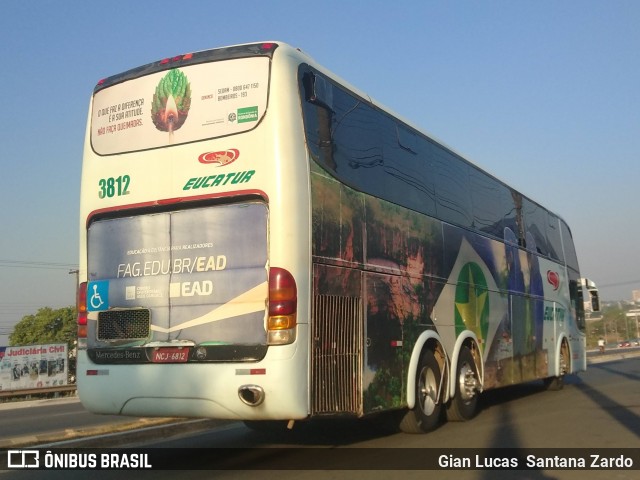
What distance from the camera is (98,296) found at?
7820 mm

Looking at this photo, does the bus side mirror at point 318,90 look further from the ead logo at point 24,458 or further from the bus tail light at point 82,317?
the ead logo at point 24,458

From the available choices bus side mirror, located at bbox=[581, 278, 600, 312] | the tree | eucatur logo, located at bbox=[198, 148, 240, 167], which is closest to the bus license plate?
eucatur logo, located at bbox=[198, 148, 240, 167]

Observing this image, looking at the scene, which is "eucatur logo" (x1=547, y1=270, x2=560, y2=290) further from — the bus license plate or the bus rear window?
the bus license plate

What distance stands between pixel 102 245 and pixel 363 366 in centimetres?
322

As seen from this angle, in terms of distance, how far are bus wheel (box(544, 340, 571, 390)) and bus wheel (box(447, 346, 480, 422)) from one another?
5.99 metres

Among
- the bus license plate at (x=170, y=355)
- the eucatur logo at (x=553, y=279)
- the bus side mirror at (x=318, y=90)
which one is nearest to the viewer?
the bus license plate at (x=170, y=355)

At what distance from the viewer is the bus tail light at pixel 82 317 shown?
791cm

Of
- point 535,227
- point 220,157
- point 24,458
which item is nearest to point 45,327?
point 535,227

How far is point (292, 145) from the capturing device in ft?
22.6

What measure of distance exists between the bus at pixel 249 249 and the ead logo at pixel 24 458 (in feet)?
2.75

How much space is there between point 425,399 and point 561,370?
25.3 ft

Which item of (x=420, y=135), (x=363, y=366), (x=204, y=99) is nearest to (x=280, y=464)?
(x=363, y=366)

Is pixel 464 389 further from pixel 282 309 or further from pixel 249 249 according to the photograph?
pixel 249 249

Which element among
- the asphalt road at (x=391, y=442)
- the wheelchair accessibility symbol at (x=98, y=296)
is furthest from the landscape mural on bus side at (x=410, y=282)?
the wheelchair accessibility symbol at (x=98, y=296)
